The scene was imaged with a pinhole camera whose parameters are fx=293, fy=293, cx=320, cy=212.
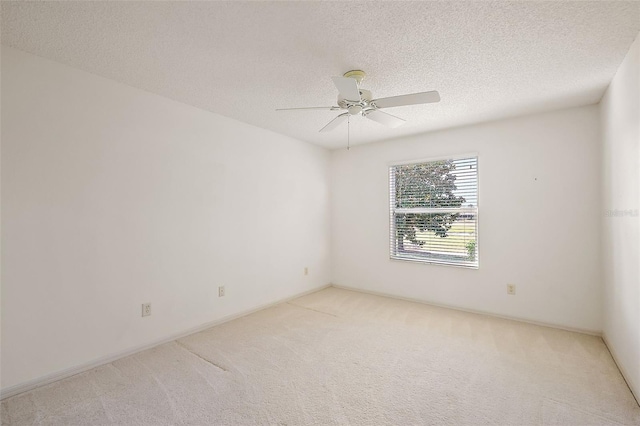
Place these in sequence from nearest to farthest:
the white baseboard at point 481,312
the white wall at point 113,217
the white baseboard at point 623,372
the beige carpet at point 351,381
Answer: the beige carpet at point 351,381 < the white baseboard at point 623,372 < the white wall at point 113,217 < the white baseboard at point 481,312

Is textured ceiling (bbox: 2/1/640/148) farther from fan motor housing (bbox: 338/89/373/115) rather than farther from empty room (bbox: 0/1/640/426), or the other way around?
fan motor housing (bbox: 338/89/373/115)

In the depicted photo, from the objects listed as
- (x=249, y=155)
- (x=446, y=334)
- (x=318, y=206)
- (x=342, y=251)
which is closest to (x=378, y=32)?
(x=249, y=155)

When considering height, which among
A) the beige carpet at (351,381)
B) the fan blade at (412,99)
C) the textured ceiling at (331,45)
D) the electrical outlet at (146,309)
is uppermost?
the textured ceiling at (331,45)

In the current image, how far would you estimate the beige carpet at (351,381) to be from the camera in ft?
5.92

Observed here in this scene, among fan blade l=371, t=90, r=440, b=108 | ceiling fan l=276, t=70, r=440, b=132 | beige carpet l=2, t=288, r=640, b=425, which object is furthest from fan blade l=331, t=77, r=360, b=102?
beige carpet l=2, t=288, r=640, b=425

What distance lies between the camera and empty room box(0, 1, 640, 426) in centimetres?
181

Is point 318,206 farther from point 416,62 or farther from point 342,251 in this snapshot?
point 416,62

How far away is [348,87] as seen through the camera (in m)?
2.00

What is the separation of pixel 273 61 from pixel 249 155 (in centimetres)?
169

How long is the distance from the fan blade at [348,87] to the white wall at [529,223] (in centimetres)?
228

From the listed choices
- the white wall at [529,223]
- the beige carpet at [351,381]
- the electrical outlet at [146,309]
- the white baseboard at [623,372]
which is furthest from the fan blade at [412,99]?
the electrical outlet at [146,309]

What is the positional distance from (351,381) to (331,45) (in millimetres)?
2377

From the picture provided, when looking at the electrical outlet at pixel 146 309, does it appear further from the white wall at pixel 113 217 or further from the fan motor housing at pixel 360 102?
the fan motor housing at pixel 360 102

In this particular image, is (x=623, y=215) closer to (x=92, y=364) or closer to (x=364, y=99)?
(x=364, y=99)
